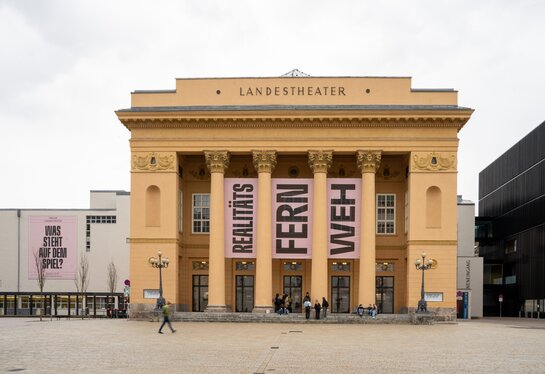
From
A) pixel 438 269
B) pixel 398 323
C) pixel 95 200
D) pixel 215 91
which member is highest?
pixel 215 91

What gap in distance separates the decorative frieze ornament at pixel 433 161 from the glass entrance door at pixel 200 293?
1695 centimetres

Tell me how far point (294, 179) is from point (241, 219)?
4514 mm

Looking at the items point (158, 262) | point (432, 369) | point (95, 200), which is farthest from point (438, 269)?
point (95, 200)

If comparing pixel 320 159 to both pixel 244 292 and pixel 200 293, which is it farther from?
pixel 200 293

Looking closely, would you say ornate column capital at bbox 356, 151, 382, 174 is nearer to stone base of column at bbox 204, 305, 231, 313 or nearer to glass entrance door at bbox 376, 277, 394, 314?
glass entrance door at bbox 376, 277, 394, 314

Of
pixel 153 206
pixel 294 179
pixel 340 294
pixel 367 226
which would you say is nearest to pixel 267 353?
pixel 367 226

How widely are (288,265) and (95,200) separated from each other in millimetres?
40334

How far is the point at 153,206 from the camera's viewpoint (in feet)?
169

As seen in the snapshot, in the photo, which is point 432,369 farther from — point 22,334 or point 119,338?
point 22,334

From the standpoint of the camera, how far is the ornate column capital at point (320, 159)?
5062 centimetres

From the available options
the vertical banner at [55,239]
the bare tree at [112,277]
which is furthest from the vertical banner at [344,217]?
the vertical banner at [55,239]

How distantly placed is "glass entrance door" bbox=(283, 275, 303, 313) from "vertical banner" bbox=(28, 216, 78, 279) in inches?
1386

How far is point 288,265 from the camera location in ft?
178

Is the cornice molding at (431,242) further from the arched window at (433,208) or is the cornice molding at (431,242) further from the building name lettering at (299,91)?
the building name lettering at (299,91)
